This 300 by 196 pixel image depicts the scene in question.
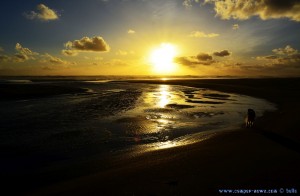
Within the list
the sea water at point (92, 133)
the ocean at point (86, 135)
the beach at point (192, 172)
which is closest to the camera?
the beach at point (192, 172)

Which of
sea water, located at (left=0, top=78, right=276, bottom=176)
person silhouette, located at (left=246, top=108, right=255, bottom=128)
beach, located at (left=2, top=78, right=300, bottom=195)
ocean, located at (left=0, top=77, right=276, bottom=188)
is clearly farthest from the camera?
person silhouette, located at (left=246, top=108, right=255, bottom=128)

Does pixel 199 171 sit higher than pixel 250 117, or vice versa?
pixel 250 117

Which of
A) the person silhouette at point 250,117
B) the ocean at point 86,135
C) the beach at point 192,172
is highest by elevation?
the person silhouette at point 250,117

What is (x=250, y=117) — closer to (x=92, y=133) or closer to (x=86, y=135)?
(x=92, y=133)

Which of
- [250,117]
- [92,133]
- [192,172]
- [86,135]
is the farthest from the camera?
[250,117]

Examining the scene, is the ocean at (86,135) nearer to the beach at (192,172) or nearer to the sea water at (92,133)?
the sea water at (92,133)

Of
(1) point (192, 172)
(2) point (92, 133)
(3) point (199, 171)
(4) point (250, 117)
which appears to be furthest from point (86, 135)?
(4) point (250, 117)

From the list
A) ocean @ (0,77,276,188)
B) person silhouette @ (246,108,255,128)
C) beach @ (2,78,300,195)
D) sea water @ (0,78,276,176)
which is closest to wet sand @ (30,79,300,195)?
beach @ (2,78,300,195)

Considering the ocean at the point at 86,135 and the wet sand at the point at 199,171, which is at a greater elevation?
the wet sand at the point at 199,171

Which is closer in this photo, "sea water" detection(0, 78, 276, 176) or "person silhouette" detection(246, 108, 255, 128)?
"sea water" detection(0, 78, 276, 176)

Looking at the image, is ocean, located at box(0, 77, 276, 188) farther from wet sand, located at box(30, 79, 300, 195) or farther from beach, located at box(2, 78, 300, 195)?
wet sand, located at box(30, 79, 300, 195)

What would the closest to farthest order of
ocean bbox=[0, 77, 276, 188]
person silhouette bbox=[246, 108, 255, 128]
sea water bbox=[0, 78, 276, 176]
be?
ocean bbox=[0, 77, 276, 188] → sea water bbox=[0, 78, 276, 176] → person silhouette bbox=[246, 108, 255, 128]

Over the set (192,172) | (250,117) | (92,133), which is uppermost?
(250,117)

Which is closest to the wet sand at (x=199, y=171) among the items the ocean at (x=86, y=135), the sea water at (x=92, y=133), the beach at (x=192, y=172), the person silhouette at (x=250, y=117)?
the beach at (x=192, y=172)
